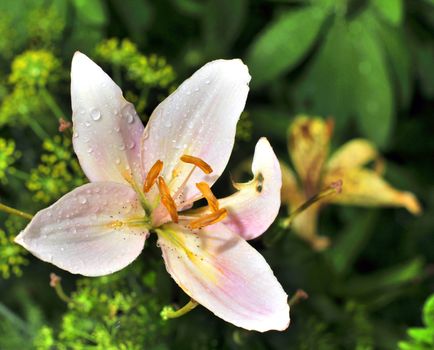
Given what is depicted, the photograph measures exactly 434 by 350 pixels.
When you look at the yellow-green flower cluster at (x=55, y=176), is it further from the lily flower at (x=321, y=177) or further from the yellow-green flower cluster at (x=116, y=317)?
the lily flower at (x=321, y=177)

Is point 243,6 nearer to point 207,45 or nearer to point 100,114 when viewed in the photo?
point 207,45

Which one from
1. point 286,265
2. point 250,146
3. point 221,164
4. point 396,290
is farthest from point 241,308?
point 250,146

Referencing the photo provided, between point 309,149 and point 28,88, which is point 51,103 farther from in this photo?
point 309,149

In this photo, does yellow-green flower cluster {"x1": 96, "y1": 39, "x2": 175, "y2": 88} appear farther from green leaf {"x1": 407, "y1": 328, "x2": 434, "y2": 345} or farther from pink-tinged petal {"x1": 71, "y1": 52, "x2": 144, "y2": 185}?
green leaf {"x1": 407, "y1": 328, "x2": 434, "y2": 345}

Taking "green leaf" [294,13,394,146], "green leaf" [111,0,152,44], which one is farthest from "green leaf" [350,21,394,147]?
"green leaf" [111,0,152,44]

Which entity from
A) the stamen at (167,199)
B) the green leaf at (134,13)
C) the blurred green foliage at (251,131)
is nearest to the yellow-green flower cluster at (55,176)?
the blurred green foliage at (251,131)

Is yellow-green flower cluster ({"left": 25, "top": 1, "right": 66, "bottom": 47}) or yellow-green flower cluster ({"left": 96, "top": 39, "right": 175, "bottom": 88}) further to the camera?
yellow-green flower cluster ({"left": 25, "top": 1, "right": 66, "bottom": 47})
